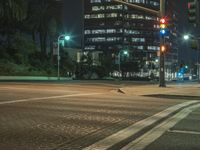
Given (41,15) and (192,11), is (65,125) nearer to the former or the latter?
(192,11)

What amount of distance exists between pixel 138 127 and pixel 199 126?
1.70 metres

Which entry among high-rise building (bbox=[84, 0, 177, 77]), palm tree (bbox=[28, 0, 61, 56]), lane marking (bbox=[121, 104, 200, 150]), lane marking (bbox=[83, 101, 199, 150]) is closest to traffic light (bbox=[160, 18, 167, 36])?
lane marking (bbox=[83, 101, 199, 150])

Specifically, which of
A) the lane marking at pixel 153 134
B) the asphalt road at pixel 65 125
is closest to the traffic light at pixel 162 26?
the asphalt road at pixel 65 125

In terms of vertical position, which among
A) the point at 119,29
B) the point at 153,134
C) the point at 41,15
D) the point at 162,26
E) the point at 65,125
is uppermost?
the point at 119,29

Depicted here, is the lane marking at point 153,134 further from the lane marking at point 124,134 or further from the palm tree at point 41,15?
the palm tree at point 41,15

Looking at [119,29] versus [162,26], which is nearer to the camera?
[162,26]

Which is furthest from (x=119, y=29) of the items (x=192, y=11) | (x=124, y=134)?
(x=124, y=134)

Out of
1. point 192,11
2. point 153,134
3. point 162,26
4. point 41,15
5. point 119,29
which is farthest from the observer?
point 119,29

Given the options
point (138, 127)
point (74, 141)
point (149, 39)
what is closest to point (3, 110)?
point (138, 127)

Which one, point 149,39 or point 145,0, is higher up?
point 145,0

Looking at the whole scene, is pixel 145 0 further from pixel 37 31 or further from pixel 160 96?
pixel 160 96

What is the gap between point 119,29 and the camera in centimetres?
18550

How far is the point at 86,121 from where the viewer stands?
12.7m

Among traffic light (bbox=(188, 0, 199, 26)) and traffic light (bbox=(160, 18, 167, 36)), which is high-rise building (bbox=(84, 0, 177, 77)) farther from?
traffic light (bbox=(188, 0, 199, 26))
